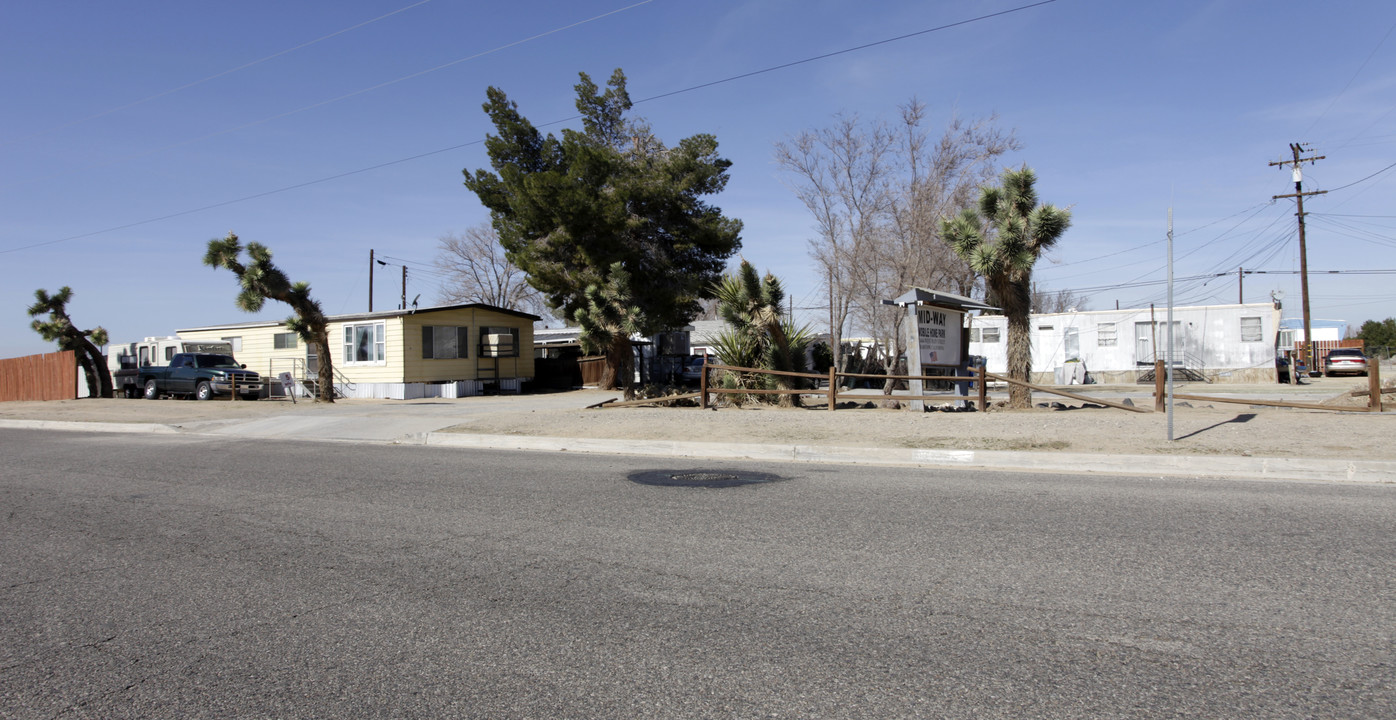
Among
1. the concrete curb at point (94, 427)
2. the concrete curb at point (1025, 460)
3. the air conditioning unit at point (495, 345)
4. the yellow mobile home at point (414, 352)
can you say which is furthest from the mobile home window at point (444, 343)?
the concrete curb at point (1025, 460)

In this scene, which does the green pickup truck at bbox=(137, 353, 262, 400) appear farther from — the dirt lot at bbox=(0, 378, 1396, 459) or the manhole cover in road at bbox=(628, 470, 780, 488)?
→ the manhole cover in road at bbox=(628, 470, 780, 488)

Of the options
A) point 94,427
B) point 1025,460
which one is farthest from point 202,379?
point 1025,460

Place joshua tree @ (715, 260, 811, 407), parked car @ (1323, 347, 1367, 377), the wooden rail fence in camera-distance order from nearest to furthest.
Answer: the wooden rail fence, joshua tree @ (715, 260, 811, 407), parked car @ (1323, 347, 1367, 377)

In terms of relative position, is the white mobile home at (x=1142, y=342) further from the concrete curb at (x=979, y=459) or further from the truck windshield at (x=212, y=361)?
the truck windshield at (x=212, y=361)

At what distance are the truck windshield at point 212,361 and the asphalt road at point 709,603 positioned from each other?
2211 cm

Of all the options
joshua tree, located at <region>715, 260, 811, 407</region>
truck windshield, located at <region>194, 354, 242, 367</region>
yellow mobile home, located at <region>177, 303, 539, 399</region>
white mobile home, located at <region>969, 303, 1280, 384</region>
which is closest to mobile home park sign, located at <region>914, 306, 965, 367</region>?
joshua tree, located at <region>715, 260, 811, 407</region>

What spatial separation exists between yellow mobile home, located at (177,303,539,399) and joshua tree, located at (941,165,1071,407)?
17.5m

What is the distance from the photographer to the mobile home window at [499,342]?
29594 millimetres

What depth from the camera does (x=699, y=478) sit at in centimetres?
946

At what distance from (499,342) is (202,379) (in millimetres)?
9591

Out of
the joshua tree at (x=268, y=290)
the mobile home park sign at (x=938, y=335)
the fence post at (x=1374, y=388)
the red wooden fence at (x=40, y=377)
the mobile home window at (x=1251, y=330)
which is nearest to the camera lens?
the fence post at (x=1374, y=388)

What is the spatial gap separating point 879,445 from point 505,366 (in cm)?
2128

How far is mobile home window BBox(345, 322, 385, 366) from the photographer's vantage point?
2754 centimetres

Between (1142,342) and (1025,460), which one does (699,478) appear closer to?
(1025,460)
